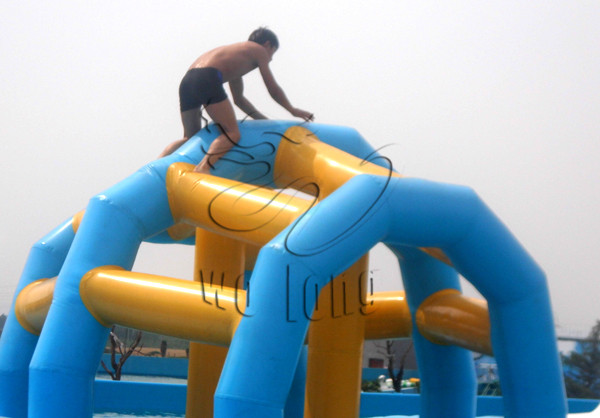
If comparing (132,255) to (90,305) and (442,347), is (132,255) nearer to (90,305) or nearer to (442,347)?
(90,305)

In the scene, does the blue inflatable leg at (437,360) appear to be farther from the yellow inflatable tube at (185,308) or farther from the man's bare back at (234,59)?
the man's bare back at (234,59)

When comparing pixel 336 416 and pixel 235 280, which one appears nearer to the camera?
pixel 336 416

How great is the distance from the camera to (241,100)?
7328 millimetres

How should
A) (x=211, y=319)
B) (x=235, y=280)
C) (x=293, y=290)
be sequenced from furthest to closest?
1. (x=235, y=280)
2. (x=211, y=319)
3. (x=293, y=290)

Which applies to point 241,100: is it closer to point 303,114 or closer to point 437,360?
point 303,114

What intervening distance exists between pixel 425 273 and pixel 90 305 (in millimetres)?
3068

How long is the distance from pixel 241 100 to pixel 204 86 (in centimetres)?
81

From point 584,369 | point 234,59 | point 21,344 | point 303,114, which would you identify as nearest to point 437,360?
point 303,114

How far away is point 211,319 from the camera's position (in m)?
5.14

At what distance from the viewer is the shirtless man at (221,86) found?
6547 millimetres

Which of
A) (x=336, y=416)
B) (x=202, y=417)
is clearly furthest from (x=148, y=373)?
(x=336, y=416)

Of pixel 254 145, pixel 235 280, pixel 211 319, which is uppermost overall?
pixel 254 145

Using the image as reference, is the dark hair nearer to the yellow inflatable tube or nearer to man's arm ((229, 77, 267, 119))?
man's arm ((229, 77, 267, 119))

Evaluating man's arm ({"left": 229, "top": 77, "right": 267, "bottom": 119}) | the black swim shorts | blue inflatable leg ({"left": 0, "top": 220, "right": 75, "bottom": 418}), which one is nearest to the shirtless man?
the black swim shorts
